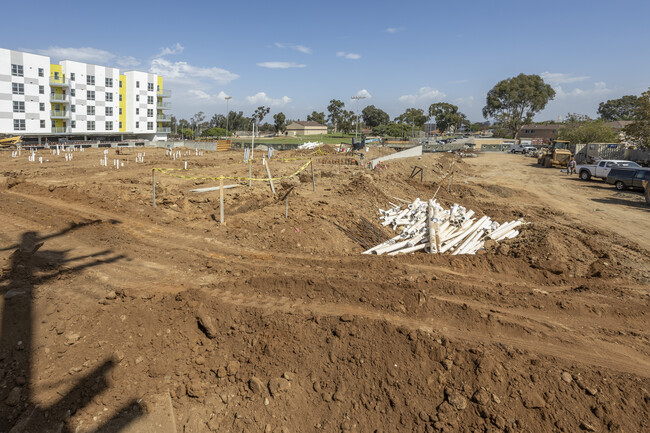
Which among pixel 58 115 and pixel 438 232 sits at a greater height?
pixel 58 115

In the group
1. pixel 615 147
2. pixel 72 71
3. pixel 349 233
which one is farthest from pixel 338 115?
pixel 349 233

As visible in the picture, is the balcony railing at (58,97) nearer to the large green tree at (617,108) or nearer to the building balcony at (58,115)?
the building balcony at (58,115)

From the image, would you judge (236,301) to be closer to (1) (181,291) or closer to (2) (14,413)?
(1) (181,291)

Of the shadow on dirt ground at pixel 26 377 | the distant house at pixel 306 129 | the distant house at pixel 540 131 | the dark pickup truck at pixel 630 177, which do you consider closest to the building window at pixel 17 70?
the shadow on dirt ground at pixel 26 377

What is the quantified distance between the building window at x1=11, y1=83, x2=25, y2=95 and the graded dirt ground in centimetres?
6190

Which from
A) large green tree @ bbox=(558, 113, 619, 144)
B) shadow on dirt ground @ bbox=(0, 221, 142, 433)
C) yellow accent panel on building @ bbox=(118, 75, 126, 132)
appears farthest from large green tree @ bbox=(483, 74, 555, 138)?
shadow on dirt ground @ bbox=(0, 221, 142, 433)

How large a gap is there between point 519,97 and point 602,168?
80282 mm

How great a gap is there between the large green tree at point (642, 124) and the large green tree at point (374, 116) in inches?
4274

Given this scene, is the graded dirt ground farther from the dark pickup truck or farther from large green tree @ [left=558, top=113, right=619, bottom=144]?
large green tree @ [left=558, top=113, right=619, bottom=144]

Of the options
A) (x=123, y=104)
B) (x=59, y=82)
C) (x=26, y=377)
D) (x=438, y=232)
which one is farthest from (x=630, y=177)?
(x=123, y=104)

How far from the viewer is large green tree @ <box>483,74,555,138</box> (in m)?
99.9

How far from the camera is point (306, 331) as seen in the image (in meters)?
5.99

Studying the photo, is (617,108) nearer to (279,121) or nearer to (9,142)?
(279,121)

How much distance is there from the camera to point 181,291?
7.15 m
